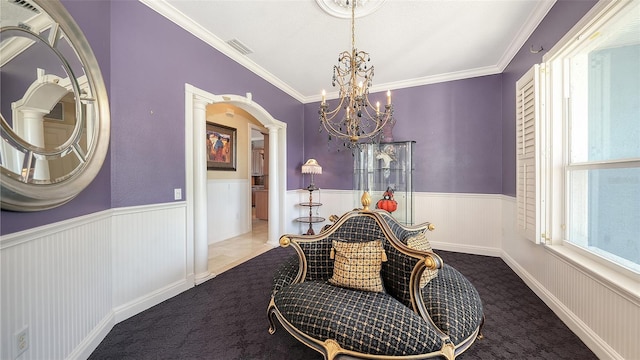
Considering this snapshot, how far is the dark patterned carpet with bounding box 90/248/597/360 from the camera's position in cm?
163

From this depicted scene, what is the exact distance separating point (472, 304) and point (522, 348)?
61 centimetres

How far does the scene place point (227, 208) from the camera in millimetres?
4695

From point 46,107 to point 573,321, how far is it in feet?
13.2

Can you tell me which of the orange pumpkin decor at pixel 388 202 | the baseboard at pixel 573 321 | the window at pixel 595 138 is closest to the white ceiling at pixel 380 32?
the window at pixel 595 138

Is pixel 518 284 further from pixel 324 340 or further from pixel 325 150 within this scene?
pixel 325 150

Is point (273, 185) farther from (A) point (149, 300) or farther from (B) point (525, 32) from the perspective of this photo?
Result: (B) point (525, 32)

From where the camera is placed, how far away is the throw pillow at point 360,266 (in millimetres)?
1673

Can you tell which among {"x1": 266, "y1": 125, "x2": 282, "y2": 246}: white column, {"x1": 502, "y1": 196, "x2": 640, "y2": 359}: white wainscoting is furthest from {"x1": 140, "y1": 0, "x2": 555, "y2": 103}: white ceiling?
{"x1": 502, "y1": 196, "x2": 640, "y2": 359}: white wainscoting

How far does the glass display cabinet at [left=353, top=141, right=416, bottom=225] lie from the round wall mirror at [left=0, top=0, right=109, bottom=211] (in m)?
3.43

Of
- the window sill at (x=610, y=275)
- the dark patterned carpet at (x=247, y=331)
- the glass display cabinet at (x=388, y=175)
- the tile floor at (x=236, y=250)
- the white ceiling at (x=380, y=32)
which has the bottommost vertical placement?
the dark patterned carpet at (x=247, y=331)

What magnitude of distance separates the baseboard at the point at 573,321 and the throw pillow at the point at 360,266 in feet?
4.96

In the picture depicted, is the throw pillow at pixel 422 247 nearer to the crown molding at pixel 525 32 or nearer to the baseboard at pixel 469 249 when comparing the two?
the baseboard at pixel 469 249

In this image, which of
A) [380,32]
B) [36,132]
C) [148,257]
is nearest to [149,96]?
[36,132]

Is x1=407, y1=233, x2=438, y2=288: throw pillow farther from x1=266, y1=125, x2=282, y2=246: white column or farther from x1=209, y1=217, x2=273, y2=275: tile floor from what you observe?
x1=266, y1=125, x2=282, y2=246: white column
